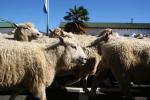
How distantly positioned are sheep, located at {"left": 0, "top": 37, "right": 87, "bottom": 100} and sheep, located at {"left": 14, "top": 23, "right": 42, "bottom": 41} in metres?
2.97

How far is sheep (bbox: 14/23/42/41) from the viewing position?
38.9 ft

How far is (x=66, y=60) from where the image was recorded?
29.4ft

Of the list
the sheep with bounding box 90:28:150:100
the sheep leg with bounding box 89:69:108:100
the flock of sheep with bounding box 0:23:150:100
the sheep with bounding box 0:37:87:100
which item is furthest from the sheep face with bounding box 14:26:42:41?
the sheep with bounding box 0:37:87:100

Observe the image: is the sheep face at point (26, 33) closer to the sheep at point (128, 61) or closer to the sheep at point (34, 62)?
the sheep at point (128, 61)

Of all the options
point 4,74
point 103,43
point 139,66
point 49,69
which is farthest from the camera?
point 103,43

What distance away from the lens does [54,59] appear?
8844mm

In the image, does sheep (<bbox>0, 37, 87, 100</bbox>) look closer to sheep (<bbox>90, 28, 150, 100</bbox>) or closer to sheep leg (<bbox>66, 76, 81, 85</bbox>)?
sheep (<bbox>90, 28, 150, 100</bbox>)

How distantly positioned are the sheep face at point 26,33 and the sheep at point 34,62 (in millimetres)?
2964

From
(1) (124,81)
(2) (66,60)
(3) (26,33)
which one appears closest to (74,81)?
(1) (124,81)

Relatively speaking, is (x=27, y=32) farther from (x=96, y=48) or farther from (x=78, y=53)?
→ (x=78, y=53)

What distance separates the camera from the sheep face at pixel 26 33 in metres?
11.9

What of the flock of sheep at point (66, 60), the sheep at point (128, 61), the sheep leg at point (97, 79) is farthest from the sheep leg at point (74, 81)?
the sheep at point (128, 61)

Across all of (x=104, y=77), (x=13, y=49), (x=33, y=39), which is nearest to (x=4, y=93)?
(x=33, y=39)

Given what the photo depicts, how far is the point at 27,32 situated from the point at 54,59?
332 cm
